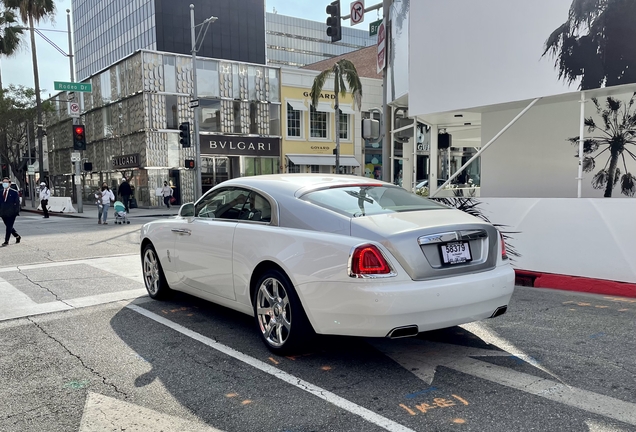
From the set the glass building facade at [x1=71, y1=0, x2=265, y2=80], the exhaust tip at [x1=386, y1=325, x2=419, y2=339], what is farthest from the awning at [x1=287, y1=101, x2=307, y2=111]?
the exhaust tip at [x1=386, y1=325, x2=419, y2=339]

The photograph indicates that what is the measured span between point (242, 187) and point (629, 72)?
5.43 metres

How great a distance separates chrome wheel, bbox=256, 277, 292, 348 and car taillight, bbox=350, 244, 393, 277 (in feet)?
2.48

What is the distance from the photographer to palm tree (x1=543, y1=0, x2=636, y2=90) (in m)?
6.86

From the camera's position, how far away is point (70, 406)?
3.58 m

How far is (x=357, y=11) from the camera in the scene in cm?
1329

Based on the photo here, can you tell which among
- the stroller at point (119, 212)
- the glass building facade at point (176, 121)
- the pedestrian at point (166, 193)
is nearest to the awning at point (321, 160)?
the glass building facade at point (176, 121)

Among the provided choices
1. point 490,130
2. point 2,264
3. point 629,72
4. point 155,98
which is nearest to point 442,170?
point 490,130

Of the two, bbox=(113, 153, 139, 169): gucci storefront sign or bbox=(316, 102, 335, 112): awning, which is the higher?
bbox=(316, 102, 335, 112): awning

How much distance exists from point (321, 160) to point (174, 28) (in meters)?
34.5

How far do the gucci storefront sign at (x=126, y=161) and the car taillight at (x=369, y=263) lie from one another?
3088 cm

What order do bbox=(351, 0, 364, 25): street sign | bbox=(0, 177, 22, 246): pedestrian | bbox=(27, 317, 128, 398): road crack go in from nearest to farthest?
bbox=(27, 317, 128, 398): road crack, bbox=(0, 177, 22, 246): pedestrian, bbox=(351, 0, 364, 25): street sign

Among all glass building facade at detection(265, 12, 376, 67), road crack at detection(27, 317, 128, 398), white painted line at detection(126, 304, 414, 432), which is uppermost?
glass building facade at detection(265, 12, 376, 67)

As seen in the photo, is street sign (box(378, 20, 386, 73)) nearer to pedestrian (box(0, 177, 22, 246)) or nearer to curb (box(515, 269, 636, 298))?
curb (box(515, 269, 636, 298))

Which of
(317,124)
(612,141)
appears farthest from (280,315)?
(317,124)
